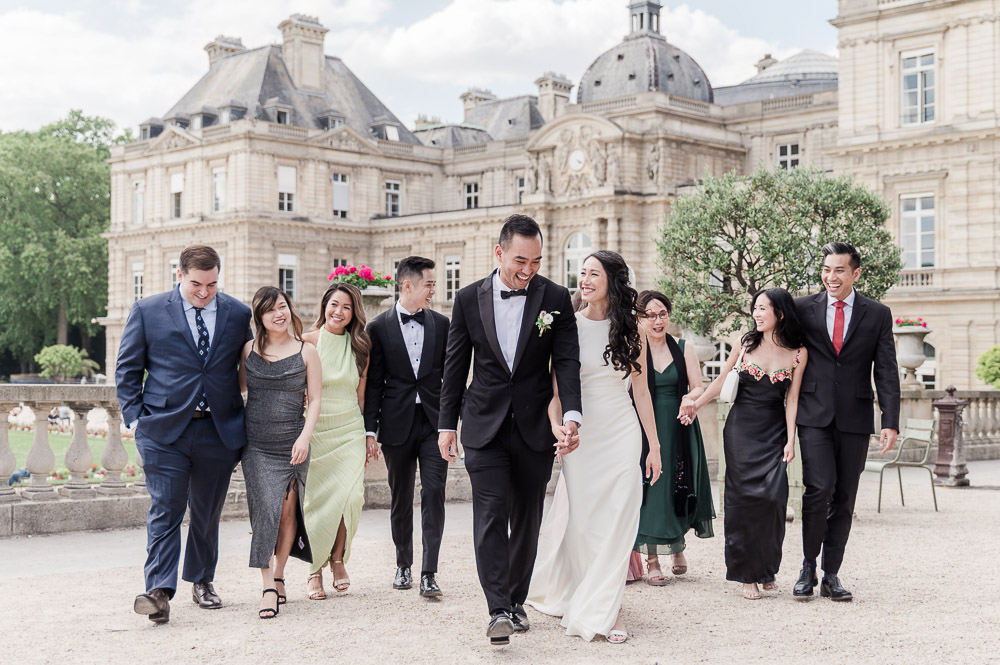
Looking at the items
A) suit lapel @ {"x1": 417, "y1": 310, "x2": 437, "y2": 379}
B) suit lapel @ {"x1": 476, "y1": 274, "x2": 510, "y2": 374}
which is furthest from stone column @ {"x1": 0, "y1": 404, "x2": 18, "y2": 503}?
suit lapel @ {"x1": 476, "y1": 274, "x2": 510, "y2": 374}

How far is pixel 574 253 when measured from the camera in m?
46.4

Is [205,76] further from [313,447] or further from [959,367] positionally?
[313,447]

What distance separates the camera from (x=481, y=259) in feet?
167

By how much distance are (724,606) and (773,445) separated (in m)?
1.08

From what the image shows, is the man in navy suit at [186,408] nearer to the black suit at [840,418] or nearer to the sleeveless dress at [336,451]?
the sleeveless dress at [336,451]

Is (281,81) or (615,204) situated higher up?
(281,81)

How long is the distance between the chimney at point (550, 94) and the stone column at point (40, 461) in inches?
2044

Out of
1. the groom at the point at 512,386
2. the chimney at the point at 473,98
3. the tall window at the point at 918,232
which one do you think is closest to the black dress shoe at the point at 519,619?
the groom at the point at 512,386

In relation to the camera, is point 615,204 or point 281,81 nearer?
point 615,204

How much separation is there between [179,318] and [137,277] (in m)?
53.8

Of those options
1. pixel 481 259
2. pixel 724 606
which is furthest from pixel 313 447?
pixel 481 259

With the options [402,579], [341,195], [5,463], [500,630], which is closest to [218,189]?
[341,195]

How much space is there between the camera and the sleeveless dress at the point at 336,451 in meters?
7.39

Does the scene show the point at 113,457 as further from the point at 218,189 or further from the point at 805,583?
the point at 218,189
